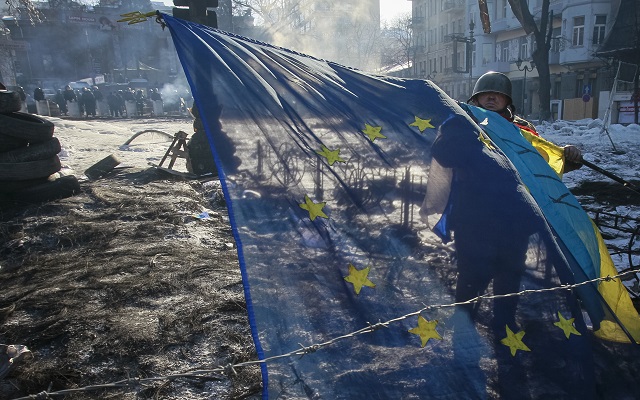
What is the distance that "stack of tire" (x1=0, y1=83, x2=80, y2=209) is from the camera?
7.41 m

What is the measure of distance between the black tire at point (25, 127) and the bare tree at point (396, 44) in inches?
2540

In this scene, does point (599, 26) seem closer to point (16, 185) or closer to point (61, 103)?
point (61, 103)

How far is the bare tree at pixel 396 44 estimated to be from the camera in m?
70.1

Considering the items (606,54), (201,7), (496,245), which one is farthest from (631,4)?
(496,245)

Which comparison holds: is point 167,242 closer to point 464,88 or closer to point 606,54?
Answer: point 606,54

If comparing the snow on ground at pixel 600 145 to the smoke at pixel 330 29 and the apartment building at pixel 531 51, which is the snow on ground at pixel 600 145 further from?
the smoke at pixel 330 29

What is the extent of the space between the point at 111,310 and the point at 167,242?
6.74 ft

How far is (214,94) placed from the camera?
2.36 meters

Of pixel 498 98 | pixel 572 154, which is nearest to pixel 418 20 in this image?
pixel 498 98

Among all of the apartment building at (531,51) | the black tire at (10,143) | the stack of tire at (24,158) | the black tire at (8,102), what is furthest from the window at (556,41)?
the black tire at (10,143)

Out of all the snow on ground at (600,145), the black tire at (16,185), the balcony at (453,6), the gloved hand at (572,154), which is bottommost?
the snow on ground at (600,145)

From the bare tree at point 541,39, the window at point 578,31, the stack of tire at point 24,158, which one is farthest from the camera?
the window at point 578,31

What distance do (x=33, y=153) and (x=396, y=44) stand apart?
3175 inches

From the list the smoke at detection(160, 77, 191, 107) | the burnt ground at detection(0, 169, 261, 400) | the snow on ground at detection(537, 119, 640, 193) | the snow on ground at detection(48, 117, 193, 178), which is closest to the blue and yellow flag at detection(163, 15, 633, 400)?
the burnt ground at detection(0, 169, 261, 400)
